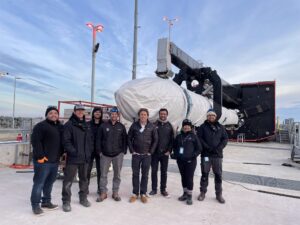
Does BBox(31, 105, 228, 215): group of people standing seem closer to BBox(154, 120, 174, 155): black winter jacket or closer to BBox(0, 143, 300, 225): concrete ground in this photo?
BBox(154, 120, 174, 155): black winter jacket

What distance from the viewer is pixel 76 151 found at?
401 cm

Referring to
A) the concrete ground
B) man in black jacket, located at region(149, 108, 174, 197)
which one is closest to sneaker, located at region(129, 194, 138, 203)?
the concrete ground

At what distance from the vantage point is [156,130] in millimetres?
4676

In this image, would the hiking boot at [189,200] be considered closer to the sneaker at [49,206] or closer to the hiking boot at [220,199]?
the hiking boot at [220,199]

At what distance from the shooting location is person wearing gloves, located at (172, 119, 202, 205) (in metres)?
4.57

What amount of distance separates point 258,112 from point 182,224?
1511cm

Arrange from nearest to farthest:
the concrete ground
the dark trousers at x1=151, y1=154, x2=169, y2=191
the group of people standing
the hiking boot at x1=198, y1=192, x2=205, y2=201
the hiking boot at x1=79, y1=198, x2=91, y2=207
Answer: the concrete ground, the group of people standing, the hiking boot at x1=79, y1=198, x2=91, y2=207, the hiking boot at x1=198, y1=192, x2=205, y2=201, the dark trousers at x1=151, y1=154, x2=169, y2=191

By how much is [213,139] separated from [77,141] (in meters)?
2.34

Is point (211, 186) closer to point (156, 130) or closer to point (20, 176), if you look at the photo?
point (156, 130)

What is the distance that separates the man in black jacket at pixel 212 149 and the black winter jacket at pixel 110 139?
1.47 metres

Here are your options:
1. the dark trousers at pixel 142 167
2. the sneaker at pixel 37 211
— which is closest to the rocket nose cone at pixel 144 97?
the dark trousers at pixel 142 167

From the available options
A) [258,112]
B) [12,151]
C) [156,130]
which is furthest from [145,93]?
[258,112]

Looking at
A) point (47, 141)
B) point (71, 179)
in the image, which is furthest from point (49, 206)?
point (47, 141)

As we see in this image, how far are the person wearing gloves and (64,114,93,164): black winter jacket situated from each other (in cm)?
162
